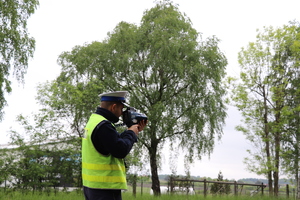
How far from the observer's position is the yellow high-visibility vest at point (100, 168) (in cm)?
366

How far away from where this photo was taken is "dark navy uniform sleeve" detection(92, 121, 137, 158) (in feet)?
11.7

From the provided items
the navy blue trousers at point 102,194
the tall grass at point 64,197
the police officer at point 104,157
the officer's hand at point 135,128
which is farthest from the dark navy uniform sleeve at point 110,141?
the tall grass at point 64,197

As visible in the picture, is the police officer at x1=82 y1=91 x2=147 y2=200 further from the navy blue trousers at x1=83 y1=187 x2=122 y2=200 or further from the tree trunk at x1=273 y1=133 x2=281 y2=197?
the tree trunk at x1=273 y1=133 x2=281 y2=197

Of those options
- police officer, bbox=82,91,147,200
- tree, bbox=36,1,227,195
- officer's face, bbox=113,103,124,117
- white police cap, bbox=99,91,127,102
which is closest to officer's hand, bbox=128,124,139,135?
police officer, bbox=82,91,147,200

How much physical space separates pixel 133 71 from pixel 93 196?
20.9m

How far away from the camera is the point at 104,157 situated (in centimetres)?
366

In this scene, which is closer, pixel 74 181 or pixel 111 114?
pixel 111 114

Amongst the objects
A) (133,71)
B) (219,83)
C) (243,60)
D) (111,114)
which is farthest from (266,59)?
(111,114)

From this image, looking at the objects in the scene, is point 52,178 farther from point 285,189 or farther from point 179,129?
point 285,189

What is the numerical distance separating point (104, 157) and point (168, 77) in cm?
2151

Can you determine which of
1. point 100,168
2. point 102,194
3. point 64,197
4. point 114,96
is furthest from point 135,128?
point 64,197

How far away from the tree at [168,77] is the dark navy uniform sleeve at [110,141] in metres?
19.3

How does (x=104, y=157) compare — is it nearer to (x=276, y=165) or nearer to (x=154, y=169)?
(x=154, y=169)

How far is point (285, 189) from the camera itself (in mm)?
26266
